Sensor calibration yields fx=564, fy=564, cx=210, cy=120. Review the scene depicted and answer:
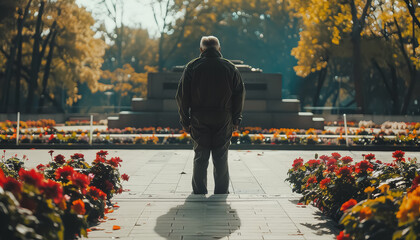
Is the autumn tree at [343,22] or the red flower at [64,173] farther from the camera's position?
the autumn tree at [343,22]

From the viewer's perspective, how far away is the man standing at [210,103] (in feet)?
23.7

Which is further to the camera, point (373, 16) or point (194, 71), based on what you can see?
point (373, 16)

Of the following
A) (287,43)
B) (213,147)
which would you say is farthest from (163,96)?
(287,43)

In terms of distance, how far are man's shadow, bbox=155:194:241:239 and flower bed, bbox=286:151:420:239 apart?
100 cm

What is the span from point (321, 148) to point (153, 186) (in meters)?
10.3

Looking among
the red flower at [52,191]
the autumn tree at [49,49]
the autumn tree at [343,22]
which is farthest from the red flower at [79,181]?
the autumn tree at [49,49]

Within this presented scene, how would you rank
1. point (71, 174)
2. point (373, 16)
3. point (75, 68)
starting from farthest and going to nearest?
1. point (75, 68)
2. point (373, 16)
3. point (71, 174)

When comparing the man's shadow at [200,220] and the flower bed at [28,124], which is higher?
the man's shadow at [200,220]

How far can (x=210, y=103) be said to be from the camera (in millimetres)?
7234

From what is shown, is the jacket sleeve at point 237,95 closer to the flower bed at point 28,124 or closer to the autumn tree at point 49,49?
the flower bed at point 28,124

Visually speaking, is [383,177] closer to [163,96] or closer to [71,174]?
[71,174]

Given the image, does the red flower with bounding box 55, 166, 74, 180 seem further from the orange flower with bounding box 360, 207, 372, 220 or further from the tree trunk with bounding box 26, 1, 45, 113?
the tree trunk with bounding box 26, 1, 45, 113

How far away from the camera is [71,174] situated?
542 cm

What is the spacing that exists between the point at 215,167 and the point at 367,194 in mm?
2360
